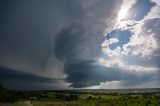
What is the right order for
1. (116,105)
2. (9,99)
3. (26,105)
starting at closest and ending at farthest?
(26,105) < (116,105) < (9,99)

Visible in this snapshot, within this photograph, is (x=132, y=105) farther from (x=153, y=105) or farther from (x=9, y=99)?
(x=9, y=99)

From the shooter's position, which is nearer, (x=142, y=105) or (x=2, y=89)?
(x=142, y=105)

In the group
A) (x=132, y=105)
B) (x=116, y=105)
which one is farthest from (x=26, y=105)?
(x=132, y=105)

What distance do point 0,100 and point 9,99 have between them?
3.43 m

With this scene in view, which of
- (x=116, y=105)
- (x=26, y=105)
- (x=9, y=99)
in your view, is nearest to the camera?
(x=26, y=105)

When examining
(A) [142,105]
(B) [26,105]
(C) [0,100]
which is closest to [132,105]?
(A) [142,105]

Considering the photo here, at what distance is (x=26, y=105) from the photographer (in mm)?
43000

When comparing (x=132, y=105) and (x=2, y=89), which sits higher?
(x=2, y=89)

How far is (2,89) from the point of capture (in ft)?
318

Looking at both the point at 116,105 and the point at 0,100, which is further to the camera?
the point at 0,100

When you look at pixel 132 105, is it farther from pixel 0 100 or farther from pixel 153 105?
pixel 0 100

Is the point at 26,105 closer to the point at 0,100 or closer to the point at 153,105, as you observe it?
→ the point at 153,105

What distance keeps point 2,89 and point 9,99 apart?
4835mm

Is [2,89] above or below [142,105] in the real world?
above
